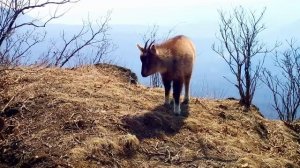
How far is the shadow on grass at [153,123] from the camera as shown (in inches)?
287

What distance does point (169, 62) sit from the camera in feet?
28.9

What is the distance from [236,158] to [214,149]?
363 mm

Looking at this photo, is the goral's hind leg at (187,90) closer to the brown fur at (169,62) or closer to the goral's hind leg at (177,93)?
the brown fur at (169,62)

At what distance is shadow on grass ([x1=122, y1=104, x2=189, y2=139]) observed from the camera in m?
7.28

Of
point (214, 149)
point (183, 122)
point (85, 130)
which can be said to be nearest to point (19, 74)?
point (85, 130)

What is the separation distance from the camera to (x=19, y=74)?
885 cm

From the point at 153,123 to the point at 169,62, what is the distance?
5.23 ft

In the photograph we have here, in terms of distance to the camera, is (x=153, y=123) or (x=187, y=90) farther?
(x=187, y=90)

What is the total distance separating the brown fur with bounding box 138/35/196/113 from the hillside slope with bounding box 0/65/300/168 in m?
0.47

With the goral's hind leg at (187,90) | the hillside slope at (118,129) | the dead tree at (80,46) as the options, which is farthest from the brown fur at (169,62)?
the dead tree at (80,46)

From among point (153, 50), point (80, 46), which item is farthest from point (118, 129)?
point (80, 46)

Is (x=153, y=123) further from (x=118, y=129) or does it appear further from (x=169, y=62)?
(x=169, y=62)

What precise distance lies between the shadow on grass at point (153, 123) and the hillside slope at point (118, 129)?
0.02 metres

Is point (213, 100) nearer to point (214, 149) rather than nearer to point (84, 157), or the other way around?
point (214, 149)
